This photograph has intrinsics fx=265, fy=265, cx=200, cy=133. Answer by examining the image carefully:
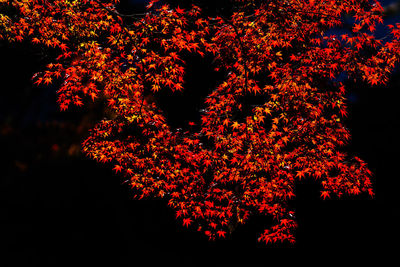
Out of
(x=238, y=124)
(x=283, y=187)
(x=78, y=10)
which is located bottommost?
(x=283, y=187)

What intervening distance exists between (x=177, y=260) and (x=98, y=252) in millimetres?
1781

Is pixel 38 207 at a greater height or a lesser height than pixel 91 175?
lesser

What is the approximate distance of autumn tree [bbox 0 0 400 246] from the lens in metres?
4.59

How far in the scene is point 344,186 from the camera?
5125 mm

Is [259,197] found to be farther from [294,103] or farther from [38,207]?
[38,207]

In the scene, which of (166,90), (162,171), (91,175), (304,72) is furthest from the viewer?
(166,90)

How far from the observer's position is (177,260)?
242 inches

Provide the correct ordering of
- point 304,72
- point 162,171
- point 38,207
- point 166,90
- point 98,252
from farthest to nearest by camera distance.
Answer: point 166,90 < point 38,207 < point 98,252 < point 162,171 < point 304,72

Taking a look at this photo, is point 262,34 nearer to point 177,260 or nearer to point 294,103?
point 294,103

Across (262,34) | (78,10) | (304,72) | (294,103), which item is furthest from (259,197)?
(78,10)

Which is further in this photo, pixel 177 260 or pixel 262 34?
pixel 177 260

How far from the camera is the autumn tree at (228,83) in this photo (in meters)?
4.59

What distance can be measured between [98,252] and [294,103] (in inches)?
205

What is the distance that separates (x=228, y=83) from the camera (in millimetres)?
4945
